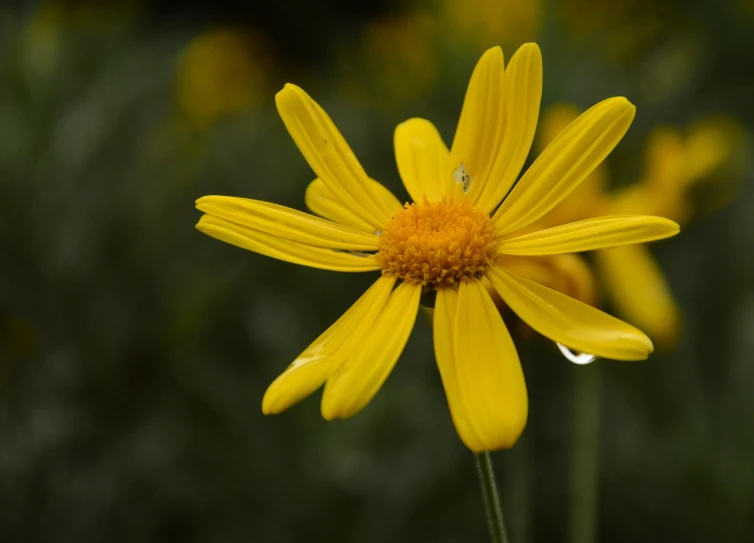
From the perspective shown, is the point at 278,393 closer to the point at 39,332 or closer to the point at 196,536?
the point at 196,536

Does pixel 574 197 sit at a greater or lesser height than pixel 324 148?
greater

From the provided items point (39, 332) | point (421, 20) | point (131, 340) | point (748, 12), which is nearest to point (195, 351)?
point (131, 340)

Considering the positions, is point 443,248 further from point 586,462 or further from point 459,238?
point 586,462

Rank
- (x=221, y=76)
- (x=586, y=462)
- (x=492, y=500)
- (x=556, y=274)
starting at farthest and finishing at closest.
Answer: (x=221, y=76)
(x=586, y=462)
(x=556, y=274)
(x=492, y=500)

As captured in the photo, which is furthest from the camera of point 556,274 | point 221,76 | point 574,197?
point 221,76

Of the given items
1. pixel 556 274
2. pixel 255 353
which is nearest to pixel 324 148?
pixel 556 274

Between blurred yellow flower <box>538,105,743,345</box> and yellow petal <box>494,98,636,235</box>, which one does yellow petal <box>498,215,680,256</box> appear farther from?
blurred yellow flower <box>538,105,743,345</box>
